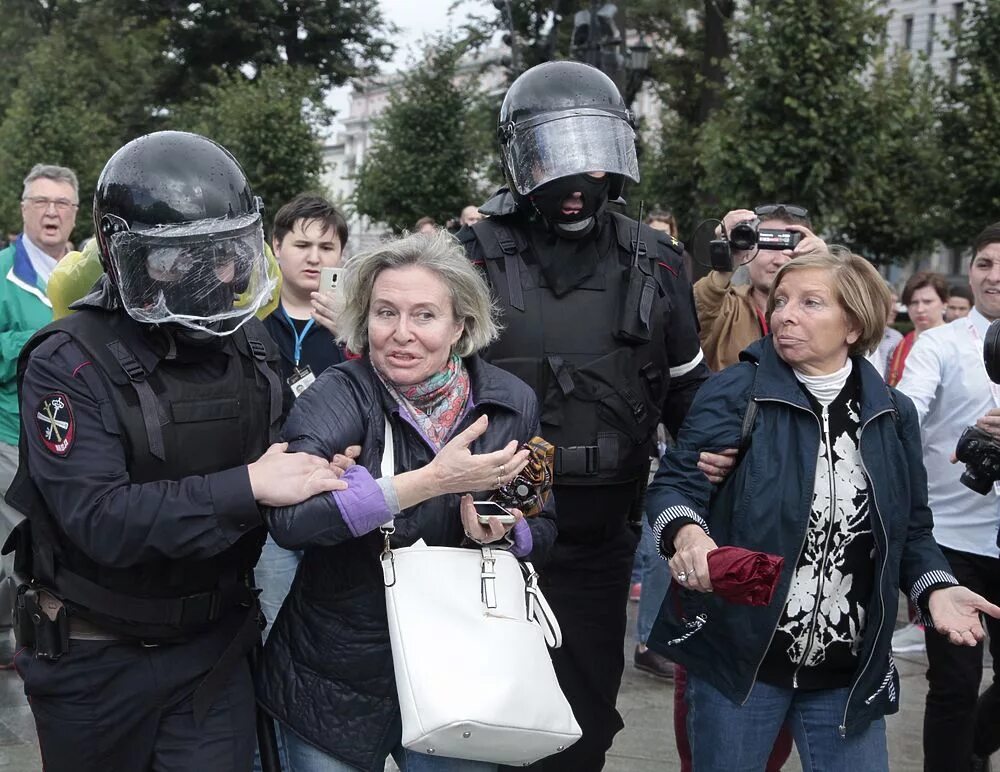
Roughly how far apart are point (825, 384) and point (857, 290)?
0.25 metres

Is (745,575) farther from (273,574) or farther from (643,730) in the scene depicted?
(643,730)

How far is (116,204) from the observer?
105 inches

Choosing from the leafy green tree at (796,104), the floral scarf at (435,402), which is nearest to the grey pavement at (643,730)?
the floral scarf at (435,402)

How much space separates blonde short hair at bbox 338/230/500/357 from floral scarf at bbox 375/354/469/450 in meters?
0.12

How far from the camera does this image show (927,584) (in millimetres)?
3166

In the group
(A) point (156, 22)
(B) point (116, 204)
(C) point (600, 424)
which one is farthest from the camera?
(A) point (156, 22)

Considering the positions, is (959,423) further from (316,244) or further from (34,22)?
(34,22)

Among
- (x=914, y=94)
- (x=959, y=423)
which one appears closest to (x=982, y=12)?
(x=914, y=94)

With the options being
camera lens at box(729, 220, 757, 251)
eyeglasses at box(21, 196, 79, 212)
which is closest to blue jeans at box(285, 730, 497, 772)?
camera lens at box(729, 220, 757, 251)

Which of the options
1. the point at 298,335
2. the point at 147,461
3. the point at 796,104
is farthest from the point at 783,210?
the point at 796,104

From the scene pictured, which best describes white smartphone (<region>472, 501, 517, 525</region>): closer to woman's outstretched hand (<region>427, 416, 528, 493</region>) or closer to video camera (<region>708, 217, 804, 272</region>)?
woman's outstretched hand (<region>427, 416, 528, 493</region>)

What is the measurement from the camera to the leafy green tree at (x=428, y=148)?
21156 millimetres

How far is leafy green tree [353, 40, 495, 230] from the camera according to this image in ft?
69.4

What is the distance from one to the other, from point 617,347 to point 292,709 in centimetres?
142
